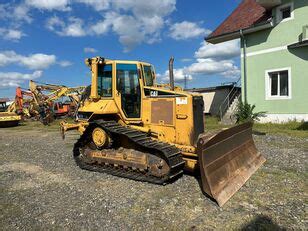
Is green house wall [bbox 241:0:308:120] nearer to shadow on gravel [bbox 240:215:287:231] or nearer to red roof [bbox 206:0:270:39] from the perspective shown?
red roof [bbox 206:0:270:39]

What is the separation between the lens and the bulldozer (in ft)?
20.3

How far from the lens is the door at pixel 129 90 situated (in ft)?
25.6

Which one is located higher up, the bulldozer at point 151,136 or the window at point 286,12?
the window at point 286,12

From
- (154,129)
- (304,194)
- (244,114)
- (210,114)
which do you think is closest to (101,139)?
(154,129)

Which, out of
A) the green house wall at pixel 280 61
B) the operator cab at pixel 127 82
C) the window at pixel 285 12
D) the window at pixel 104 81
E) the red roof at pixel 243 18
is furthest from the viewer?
the red roof at pixel 243 18

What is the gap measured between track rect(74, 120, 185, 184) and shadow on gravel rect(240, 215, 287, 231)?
6.67 feet

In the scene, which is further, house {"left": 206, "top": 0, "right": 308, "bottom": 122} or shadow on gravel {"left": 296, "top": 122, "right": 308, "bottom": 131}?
house {"left": 206, "top": 0, "right": 308, "bottom": 122}

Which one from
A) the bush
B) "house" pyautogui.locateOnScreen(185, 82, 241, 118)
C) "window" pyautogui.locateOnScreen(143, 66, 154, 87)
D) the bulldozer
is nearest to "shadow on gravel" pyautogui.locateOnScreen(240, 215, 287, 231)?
the bulldozer

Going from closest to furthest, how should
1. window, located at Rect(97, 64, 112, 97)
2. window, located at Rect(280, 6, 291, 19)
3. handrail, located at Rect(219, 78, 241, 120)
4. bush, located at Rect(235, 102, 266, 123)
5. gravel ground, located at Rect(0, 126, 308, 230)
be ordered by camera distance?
gravel ground, located at Rect(0, 126, 308, 230)
window, located at Rect(97, 64, 112, 97)
window, located at Rect(280, 6, 291, 19)
bush, located at Rect(235, 102, 266, 123)
handrail, located at Rect(219, 78, 241, 120)

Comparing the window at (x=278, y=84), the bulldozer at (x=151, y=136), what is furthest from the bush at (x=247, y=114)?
the bulldozer at (x=151, y=136)

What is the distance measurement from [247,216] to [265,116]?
12.2m

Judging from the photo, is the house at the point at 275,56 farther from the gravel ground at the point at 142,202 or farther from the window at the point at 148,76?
the window at the point at 148,76

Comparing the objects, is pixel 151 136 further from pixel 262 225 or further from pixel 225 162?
pixel 262 225

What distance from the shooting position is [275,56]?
1551 centimetres
